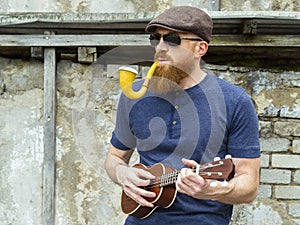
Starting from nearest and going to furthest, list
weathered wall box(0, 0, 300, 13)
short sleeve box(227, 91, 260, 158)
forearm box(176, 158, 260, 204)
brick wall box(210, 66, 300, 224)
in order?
forearm box(176, 158, 260, 204) → short sleeve box(227, 91, 260, 158) → brick wall box(210, 66, 300, 224) → weathered wall box(0, 0, 300, 13)

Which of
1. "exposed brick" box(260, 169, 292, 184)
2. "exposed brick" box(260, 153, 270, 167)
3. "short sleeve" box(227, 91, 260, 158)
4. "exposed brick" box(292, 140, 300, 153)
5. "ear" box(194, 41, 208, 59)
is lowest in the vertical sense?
"short sleeve" box(227, 91, 260, 158)

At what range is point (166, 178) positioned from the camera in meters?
2.10

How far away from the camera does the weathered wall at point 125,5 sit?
4543 mm

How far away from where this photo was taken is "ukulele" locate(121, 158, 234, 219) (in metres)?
1.90

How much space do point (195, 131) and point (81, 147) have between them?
200cm

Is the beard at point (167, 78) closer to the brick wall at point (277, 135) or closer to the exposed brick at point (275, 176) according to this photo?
the brick wall at point (277, 135)

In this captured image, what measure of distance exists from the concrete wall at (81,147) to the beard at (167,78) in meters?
1.79

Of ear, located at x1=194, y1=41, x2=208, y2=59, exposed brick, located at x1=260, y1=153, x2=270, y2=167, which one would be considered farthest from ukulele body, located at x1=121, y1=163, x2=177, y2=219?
exposed brick, located at x1=260, y1=153, x2=270, y2=167

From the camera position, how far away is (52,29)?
3990 millimetres

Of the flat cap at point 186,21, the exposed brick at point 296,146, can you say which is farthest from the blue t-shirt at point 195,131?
the exposed brick at point 296,146

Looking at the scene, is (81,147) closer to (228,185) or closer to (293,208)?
(293,208)

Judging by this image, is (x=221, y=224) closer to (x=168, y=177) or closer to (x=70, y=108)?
(x=168, y=177)

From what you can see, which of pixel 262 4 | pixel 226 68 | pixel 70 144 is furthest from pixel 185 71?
pixel 262 4

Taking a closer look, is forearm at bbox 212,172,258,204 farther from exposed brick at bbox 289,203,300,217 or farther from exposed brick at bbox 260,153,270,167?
exposed brick at bbox 289,203,300,217
